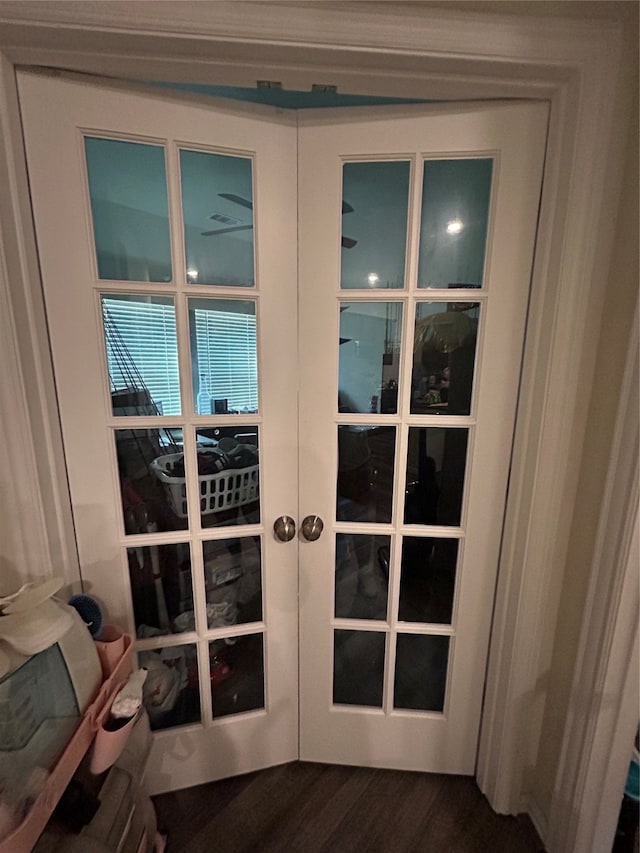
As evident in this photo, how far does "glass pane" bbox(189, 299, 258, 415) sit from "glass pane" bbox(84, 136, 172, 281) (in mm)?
139

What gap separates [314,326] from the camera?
1.03m

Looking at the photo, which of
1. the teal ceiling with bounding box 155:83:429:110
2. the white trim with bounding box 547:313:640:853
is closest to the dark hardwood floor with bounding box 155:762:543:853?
the white trim with bounding box 547:313:640:853

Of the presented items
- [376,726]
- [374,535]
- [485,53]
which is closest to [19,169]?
[485,53]

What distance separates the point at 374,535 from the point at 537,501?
458mm

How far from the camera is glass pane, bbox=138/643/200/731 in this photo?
3.83 feet

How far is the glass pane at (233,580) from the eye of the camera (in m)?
1.16

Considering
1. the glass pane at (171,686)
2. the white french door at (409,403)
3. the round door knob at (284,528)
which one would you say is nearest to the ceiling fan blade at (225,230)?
the white french door at (409,403)

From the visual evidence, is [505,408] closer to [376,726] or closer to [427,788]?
[376,726]

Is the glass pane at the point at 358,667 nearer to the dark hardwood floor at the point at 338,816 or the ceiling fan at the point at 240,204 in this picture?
the dark hardwood floor at the point at 338,816

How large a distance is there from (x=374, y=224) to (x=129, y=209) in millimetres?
614

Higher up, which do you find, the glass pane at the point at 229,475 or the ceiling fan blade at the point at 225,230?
the ceiling fan blade at the point at 225,230

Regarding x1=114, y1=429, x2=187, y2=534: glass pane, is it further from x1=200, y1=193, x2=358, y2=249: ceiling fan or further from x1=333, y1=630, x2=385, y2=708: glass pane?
x1=333, y1=630, x2=385, y2=708: glass pane

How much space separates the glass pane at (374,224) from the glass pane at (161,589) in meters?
0.92

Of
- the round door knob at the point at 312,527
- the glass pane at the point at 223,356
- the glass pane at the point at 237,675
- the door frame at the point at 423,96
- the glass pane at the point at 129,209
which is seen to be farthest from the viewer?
the glass pane at the point at 237,675
